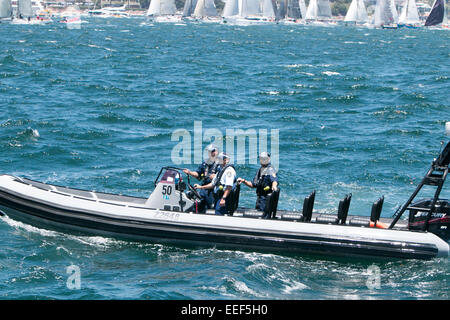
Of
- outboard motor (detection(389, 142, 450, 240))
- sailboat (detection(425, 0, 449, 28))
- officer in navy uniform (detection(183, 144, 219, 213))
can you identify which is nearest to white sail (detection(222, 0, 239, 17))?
sailboat (detection(425, 0, 449, 28))

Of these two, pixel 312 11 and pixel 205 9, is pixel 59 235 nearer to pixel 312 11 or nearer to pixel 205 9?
pixel 312 11

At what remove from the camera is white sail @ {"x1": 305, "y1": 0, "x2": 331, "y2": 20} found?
132 m

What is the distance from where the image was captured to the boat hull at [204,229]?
38.7ft

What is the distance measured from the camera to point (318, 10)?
132125 mm

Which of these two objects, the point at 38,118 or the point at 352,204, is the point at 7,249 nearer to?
the point at 352,204

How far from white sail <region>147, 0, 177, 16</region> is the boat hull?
408 ft

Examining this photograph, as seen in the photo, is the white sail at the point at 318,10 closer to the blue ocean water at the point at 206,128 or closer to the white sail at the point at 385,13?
the white sail at the point at 385,13

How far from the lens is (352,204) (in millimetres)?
15758

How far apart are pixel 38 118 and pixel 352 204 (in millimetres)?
13295

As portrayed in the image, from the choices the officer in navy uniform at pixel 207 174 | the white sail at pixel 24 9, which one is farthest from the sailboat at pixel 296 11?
the officer in navy uniform at pixel 207 174

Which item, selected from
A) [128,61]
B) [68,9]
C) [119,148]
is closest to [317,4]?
[68,9]

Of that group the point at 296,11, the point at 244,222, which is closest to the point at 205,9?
the point at 296,11

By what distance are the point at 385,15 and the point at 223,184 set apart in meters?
122

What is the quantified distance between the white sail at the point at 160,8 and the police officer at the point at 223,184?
12497 cm
